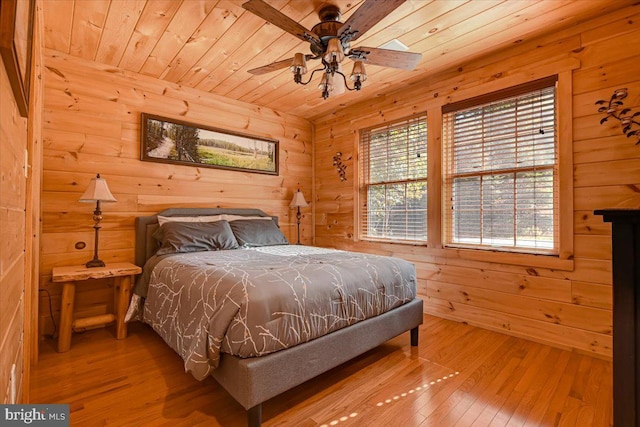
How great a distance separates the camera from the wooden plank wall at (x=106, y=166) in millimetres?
2670

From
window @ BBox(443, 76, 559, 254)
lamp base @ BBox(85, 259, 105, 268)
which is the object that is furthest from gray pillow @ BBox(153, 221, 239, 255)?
window @ BBox(443, 76, 559, 254)

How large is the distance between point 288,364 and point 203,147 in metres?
2.81

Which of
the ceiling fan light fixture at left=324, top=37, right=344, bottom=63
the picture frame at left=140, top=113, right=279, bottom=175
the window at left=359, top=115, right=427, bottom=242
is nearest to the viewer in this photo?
the ceiling fan light fixture at left=324, top=37, right=344, bottom=63

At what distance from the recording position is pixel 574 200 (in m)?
2.35

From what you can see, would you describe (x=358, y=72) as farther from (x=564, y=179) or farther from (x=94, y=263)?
(x=94, y=263)

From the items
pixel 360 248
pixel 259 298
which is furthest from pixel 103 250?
pixel 360 248

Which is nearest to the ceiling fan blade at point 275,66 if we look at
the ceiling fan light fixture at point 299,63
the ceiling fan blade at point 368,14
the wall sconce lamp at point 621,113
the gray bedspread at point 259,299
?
the ceiling fan light fixture at point 299,63

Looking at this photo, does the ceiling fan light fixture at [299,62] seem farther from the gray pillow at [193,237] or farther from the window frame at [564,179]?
the window frame at [564,179]

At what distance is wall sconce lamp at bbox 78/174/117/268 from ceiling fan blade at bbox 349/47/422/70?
2.30 metres

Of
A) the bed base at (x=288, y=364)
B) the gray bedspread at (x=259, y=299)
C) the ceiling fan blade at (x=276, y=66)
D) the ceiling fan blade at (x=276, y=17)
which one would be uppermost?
the ceiling fan blade at (x=276, y=17)

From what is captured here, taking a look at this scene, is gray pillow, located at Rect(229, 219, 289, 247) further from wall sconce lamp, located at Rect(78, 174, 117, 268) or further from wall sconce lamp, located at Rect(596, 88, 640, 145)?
wall sconce lamp, located at Rect(596, 88, 640, 145)

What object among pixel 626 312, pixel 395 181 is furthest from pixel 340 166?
pixel 626 312

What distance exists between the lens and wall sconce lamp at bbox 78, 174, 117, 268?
2533 mm

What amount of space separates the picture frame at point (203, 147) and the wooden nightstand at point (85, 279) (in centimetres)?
122
